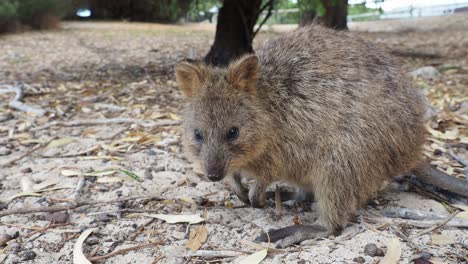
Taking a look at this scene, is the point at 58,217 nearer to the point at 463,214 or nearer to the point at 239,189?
the point at 239,189

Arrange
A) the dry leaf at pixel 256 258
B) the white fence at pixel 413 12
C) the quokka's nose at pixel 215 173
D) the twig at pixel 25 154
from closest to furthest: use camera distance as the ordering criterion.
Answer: the dry leaf at pixel 256 258 → the quokka's nose at pixel 215 173 → the twig at pixel 25 154 → the white fence at pixel 413 12

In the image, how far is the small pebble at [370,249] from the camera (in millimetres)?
2646

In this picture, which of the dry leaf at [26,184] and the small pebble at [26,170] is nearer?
the dry leaf at [26,184]

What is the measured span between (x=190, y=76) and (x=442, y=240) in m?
1.95

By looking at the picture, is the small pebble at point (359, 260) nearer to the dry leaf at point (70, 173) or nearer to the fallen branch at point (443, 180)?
the fallen branch at point (443, 180)

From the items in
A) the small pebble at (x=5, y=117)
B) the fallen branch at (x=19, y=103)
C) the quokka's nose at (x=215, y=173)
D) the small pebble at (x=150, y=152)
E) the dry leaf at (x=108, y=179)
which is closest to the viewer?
the quokka's nose at (x=215, y=173)

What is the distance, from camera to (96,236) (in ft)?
9.62

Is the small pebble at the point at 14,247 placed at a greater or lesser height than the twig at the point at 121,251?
greater

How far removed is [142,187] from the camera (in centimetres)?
365

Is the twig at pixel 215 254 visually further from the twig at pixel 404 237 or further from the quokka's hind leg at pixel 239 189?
the twig at pixel 404 237

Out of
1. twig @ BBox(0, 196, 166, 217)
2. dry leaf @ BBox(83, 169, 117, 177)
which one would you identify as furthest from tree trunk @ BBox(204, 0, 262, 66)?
twig @ BBox(0, 196, 166, 217)

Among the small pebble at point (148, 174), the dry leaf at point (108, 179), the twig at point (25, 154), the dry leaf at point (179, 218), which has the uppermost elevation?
the twig at point (25, 154)

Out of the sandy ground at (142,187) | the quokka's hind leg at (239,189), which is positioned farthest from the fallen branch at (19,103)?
the quokka's hind leg at (239,189)

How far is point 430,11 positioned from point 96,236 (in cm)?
2304
